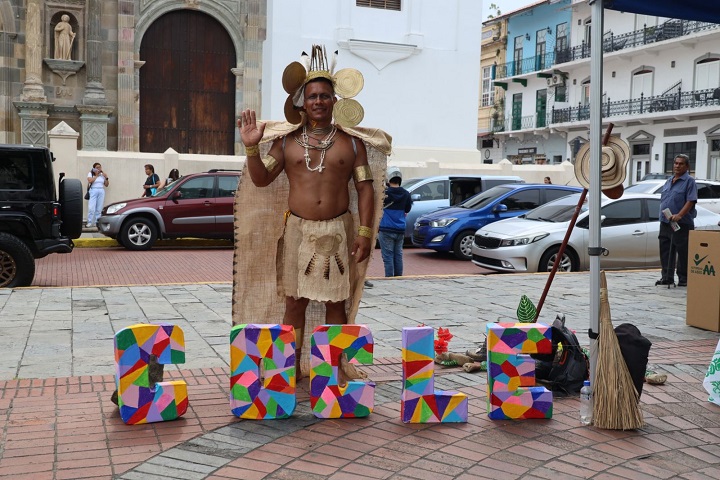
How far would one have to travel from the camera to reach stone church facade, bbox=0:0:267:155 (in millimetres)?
22969

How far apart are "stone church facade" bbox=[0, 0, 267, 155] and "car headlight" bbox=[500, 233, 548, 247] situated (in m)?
13.9

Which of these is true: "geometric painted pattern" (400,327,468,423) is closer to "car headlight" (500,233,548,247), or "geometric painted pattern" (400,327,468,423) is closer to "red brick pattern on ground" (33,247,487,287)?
"red brick pattern on ground" (33,247,487,287)

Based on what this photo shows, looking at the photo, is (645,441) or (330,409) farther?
(330,409)

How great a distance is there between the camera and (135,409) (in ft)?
15.7

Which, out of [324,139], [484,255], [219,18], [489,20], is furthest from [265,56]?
[489,20]

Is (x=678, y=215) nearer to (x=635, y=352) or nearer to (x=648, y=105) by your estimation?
(x=635, y=352)

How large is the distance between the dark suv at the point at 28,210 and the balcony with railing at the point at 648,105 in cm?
2643

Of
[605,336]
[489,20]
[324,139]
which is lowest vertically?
[605,336]

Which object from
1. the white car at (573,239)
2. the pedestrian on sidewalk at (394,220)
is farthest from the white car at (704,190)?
the pedestrian on sidewalk at (394,220)

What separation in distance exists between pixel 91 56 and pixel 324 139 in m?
20.1

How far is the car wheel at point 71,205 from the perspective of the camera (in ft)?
35.5

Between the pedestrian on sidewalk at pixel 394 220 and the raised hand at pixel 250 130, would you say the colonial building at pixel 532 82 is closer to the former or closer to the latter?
the pedestrian on sidewalk at pixel 394 220

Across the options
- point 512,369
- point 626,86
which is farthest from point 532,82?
point 512,369

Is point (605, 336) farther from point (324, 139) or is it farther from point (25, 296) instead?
point (25, 296)
